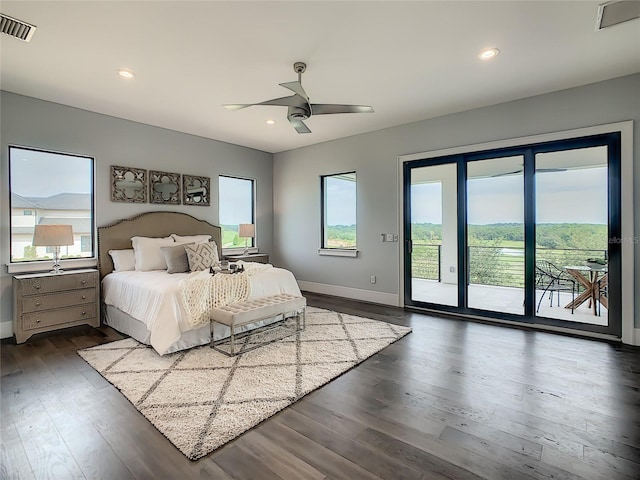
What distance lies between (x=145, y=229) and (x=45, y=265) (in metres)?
1.28

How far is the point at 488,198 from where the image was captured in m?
4.46

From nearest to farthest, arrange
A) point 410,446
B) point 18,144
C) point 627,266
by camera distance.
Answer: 1. point 410,446
2. point 627,266
3. point 18,144

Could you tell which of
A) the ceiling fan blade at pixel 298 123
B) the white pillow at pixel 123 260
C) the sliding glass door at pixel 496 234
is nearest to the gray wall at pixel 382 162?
the sliding glass door at pixel 496 234

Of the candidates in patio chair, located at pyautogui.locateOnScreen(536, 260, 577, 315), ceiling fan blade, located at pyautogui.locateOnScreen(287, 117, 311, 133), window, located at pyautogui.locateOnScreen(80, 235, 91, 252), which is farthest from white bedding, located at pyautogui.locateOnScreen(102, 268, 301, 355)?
patio chair, located at pyautogui.locateOnScreen(536, 260, 577, 315)

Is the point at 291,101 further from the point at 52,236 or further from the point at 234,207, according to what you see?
the point at 234,207

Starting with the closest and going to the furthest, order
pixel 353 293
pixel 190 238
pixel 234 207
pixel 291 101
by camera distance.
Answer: pixel 291 101, pixel 190 238, pixel 353 293, pixel 234 207

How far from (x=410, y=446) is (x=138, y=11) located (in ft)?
11.5

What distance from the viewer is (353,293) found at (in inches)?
229

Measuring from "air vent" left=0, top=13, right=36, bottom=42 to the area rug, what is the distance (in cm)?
290

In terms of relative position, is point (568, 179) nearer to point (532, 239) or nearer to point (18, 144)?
point (532, 239)


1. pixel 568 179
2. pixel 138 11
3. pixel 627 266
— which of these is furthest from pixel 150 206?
pixel 627 266

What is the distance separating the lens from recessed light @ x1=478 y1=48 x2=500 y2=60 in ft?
9.65

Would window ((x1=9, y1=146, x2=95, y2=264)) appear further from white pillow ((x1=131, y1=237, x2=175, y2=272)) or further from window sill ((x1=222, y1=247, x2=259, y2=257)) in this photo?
window sill ((x1=222, y1=247, x2=259, y2=257))

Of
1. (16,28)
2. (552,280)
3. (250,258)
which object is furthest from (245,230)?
(552,280)
